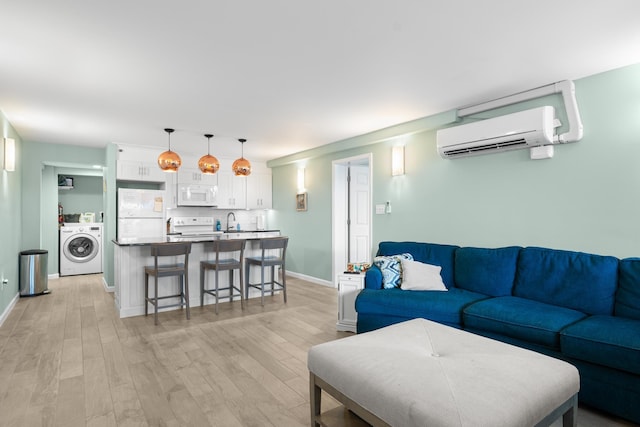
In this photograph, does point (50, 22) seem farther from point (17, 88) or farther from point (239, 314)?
point (239, 314)

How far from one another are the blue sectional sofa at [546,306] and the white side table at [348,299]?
22 cm

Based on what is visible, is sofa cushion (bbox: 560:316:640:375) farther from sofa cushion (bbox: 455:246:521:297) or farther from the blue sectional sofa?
sofa cushion (bbox: 455:246:521:297)

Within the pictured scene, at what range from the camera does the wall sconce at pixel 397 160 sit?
4.68 meters

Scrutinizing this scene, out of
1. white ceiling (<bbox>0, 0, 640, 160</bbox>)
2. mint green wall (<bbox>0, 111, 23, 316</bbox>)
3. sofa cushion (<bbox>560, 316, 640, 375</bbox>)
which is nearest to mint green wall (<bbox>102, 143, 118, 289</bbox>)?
mint green wall (<bbox>0, 111, 23, 316</bbox>)

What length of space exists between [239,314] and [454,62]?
357 cm

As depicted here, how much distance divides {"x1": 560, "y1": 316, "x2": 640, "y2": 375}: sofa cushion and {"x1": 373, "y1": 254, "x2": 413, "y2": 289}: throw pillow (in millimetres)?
1482

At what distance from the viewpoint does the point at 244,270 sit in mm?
5191

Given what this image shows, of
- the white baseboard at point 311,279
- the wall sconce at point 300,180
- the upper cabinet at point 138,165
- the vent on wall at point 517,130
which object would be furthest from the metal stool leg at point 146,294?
the vent on wall at point 517,130

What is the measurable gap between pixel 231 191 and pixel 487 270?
208 inches

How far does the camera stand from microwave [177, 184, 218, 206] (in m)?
6.56

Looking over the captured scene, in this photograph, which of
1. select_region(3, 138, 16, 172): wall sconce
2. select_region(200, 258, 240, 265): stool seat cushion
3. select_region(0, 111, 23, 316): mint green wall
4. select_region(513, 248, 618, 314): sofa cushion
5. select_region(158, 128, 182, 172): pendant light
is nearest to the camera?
select_region(513, 248, 618, 314): sofa cushion

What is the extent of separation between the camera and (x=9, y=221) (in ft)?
14.5

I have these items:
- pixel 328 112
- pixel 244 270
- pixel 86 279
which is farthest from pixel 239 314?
A: pixel 86 279

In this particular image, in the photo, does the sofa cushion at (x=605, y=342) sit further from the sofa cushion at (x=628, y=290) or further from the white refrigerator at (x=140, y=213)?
the white refrigerator at (x=140, y=213)
